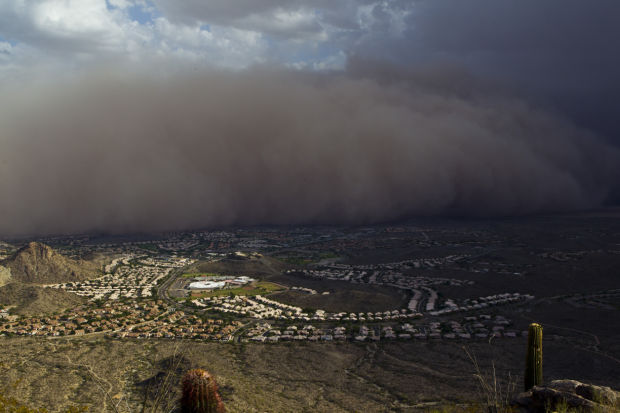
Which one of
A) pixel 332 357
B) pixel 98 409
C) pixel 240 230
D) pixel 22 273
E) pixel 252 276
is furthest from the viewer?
pixel 240 230

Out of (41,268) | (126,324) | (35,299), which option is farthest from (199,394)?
(41,268)

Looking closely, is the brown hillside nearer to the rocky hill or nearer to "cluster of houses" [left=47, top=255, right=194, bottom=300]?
"cluster of houses" [left=47, top=255, right=194, bottom=300]

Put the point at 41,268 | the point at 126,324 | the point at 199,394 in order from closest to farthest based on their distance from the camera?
the point at 199,394, the point at 126,324, the point at 41,268

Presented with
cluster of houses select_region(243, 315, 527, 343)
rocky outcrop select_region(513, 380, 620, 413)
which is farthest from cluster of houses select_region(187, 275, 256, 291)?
rocky outcrop select_region(513, 380, 620, 413)

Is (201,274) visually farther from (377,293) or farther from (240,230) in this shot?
(240,230)

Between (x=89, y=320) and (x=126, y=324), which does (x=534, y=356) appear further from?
(x=89, y=320)

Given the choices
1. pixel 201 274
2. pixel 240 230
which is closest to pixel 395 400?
pixel 201 274
